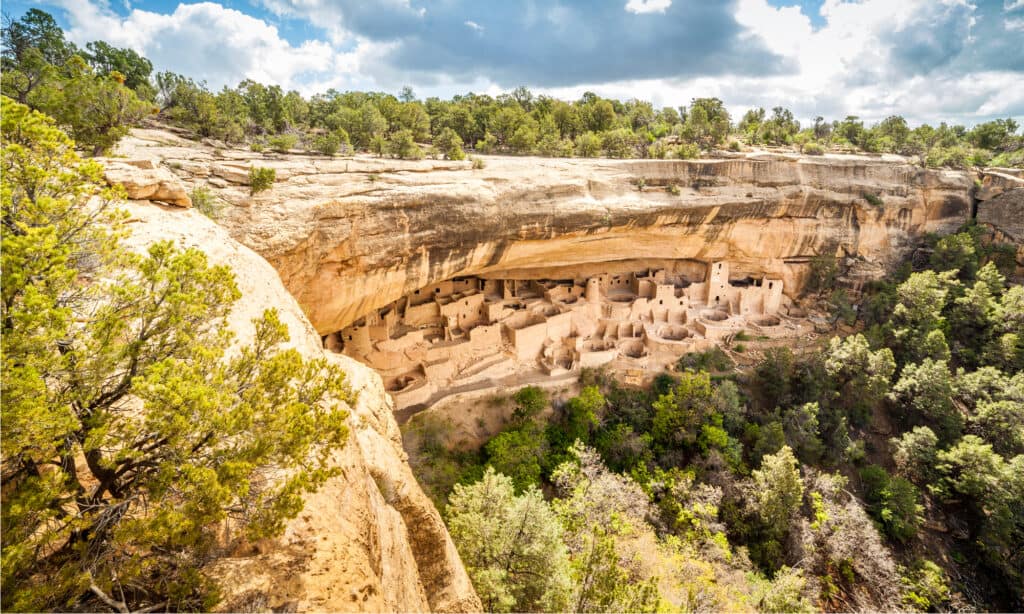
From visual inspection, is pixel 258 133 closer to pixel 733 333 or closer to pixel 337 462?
pixel 337 462

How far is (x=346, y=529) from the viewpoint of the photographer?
3.71 meters

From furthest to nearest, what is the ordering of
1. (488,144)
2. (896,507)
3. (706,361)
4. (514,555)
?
1. (488,144)
2. (706,361)
3. (896,507)
4. (514,555)

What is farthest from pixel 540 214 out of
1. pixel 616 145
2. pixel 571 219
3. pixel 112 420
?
pixel 112 420

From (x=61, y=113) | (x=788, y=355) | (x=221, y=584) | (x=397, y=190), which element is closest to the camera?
(x=221, y=584)

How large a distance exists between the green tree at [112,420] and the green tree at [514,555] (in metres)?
5.81

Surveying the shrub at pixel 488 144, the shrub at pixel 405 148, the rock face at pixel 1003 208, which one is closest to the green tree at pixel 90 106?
the shrub at pixel 405 148

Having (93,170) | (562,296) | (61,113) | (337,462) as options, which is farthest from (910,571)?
(61,113)

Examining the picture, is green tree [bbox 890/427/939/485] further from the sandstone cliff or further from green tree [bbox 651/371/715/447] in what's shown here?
the sandstone cliff

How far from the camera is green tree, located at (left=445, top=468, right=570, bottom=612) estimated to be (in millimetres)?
7832

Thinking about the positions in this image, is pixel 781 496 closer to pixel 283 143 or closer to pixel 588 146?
pixel 588 146

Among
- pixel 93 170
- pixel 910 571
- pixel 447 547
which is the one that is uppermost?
pixel 93 170

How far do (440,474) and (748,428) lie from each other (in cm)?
1196

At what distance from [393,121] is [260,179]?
584 inches

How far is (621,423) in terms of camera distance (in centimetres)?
1653
